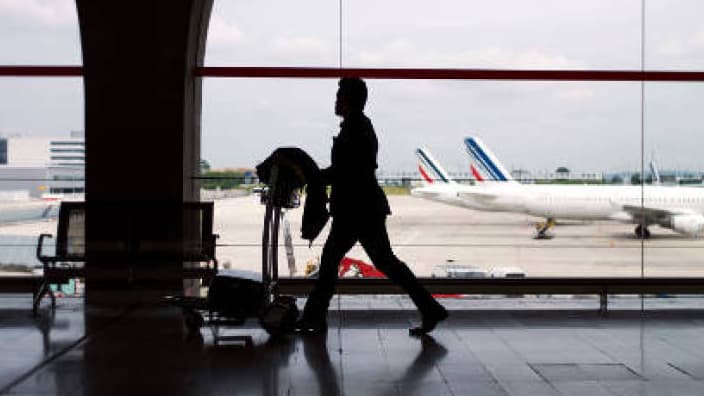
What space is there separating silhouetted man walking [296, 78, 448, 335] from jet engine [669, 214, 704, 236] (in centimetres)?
3232

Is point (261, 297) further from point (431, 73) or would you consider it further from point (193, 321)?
point (431, 73)

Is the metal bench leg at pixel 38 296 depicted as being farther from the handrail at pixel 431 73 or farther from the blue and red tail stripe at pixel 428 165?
the blue and red tail stripe at pixel 428 165

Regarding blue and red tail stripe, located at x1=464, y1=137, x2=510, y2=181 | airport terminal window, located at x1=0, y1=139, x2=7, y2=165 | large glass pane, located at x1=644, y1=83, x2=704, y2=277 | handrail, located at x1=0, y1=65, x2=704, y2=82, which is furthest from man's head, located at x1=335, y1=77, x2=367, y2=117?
blue and red tail stripe, located at x1=464, y1=137, x2=510, y2=181

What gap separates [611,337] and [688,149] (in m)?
3.57

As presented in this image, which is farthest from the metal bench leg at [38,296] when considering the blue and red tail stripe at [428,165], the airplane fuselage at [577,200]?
the airplane fuselage at [577,200]

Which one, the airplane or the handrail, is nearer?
the handrail

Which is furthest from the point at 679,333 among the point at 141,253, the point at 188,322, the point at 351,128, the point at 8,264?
the point at 8,264

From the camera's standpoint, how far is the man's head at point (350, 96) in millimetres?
4488

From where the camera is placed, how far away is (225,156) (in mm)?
6527

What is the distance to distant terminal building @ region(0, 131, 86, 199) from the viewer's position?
20.4 ft

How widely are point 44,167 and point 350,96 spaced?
10.8ft

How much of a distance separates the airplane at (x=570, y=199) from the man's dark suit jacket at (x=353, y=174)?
29.1 metres

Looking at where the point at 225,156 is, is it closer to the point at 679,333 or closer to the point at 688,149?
the point at 679,333

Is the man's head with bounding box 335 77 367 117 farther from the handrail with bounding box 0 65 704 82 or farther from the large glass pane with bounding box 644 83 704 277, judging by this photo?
the large glass pane with bounding box 644 83 704 277
